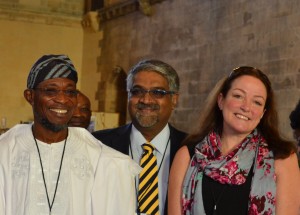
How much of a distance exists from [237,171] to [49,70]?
3.27 feet

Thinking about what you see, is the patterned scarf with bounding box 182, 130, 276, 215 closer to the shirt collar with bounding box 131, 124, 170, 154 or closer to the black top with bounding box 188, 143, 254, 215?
the black top with bounding box 188, 143, 254, 215

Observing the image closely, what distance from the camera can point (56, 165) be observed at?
3.02m

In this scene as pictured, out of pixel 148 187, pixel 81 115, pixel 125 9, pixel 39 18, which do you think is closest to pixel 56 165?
pixel 148 187

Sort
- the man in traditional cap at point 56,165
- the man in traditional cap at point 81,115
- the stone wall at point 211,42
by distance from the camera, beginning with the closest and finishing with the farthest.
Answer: the man in traditional cap at point 56,165 < the man in traditional cap at point 81,115 < the stone wall at point 211,42

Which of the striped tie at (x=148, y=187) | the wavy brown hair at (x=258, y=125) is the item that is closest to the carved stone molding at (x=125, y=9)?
the striped tie at (x=148, y=187)

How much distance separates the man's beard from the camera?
11.3 feet

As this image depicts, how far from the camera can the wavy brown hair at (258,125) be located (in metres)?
3.02

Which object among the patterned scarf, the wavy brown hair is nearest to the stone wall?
the wavy brown hair

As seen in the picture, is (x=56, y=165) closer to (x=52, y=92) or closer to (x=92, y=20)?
(x=52, y=92)

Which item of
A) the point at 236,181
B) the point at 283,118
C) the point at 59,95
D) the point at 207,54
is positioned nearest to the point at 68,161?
the point at 59,95

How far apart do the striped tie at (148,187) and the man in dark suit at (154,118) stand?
2cm

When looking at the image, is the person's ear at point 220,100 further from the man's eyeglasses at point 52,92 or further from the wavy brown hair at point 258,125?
the man's eyeglasses at point 52,92

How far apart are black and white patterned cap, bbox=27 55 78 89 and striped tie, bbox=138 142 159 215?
26.1 inches

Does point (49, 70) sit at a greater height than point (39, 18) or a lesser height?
lesser
